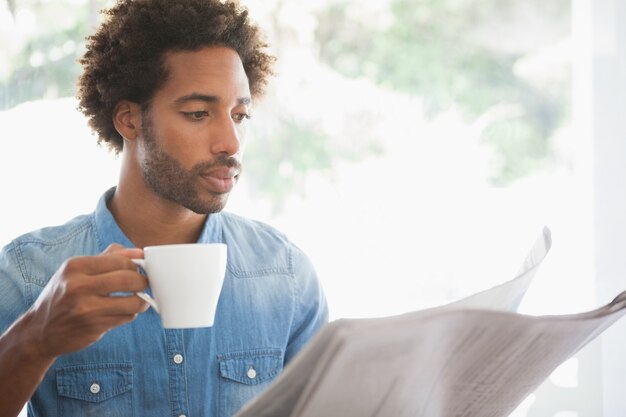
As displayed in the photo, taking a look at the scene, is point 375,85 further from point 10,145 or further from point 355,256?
point 10,145

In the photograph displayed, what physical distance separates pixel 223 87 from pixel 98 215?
0.32m

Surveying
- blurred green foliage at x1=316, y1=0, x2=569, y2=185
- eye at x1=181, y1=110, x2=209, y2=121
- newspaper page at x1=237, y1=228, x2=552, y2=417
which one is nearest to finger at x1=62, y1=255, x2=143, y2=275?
newspaper page at x1=237, y1=228, x2=552, y2=417

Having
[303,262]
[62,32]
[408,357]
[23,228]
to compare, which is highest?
[62,32]

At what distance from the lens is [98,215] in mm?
1400

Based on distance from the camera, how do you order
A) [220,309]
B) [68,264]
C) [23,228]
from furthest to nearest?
[23,228]
[220,309]
[68,264]

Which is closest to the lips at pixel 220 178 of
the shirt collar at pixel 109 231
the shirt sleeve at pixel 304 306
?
the shirt collar at pixel 109 231

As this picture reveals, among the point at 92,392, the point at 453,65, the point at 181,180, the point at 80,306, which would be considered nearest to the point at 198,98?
the point at 181,180

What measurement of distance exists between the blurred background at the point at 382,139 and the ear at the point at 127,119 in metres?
0.40

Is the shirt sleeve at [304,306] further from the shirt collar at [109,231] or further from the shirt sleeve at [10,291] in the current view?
the shirt sleeve at [10,291]

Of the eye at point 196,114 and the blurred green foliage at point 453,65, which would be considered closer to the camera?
the eye at point 196,114

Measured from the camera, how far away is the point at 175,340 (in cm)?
131

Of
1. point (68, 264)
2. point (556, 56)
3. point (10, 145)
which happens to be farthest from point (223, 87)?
point (556, 56)

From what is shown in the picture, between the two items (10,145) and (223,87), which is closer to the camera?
(223,87)

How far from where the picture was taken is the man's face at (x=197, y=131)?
1.36m
